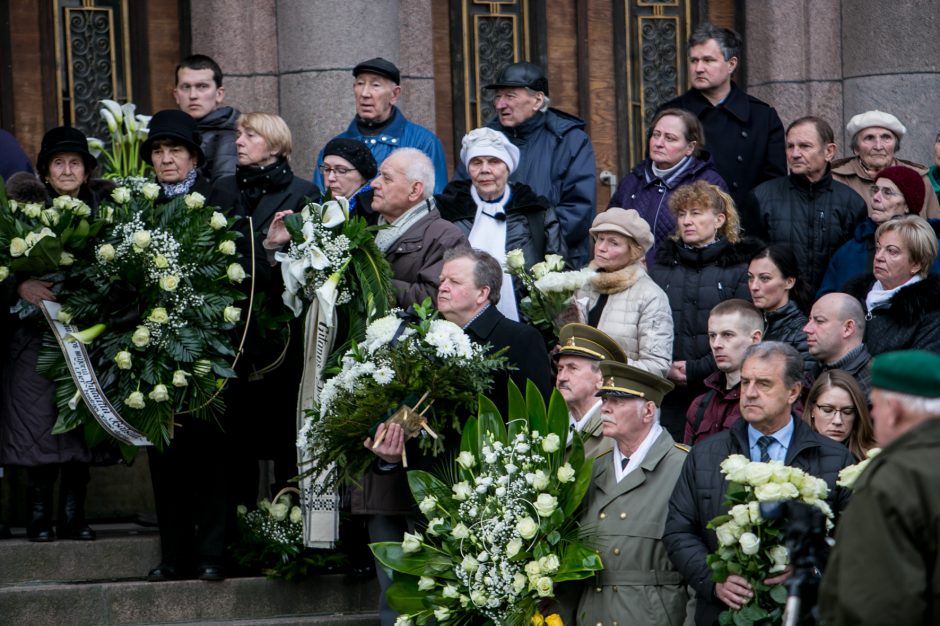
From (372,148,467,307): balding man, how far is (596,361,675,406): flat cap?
1.56 m

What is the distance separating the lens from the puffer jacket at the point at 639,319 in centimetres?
891

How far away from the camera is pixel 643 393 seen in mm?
7562

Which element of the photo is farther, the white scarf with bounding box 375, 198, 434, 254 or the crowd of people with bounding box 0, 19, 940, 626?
the white scarf with bounding box 375, 198, 434, 254

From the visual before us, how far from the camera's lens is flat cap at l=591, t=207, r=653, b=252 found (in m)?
9.11

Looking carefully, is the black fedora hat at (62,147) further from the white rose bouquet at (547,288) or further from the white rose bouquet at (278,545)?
the white rose bouquet at (547,288)

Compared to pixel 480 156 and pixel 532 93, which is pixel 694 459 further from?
pixel 532 93

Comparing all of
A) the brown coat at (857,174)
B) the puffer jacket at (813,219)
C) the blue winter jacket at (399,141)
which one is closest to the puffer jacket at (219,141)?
the blue winter jacket at (399,141)

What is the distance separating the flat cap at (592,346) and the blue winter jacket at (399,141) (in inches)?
89.9

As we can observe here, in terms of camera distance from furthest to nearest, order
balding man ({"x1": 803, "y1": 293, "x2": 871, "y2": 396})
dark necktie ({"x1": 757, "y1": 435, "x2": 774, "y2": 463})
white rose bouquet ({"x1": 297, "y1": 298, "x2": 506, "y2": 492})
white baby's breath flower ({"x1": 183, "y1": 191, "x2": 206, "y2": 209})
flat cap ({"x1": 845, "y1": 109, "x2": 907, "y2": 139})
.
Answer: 1. flat cap ({"x1": 845, "y1": 109, "x2": 907, "y2": 139})
2. white baby's breath flower ({"x1": 183, "y1": 191, "x2": 206, "y2": 209})
3. balding man ({"x1": 803, "y1": 293, "x2": 871, "y2": 396})
4. white rose bouquet ({"x1": 297, "y1": 298, "x2": 506, "y2": 492})
5. dark necktie ({"x1": 757, "y1": 435, "x2": 774, "y2": 463})

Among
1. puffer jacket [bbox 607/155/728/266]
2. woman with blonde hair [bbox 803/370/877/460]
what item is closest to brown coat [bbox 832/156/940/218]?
puffer jacket [bbox 607/155/728/266]

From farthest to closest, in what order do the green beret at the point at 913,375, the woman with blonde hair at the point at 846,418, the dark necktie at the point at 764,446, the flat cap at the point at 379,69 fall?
the flat cap at the point at 379,69
the woman with blonde hair at the point at 846,418
the dark necktie at the point at 764,446
the green beret at the point at 913,375

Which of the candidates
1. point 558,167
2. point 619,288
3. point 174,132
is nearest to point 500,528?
point 619,288

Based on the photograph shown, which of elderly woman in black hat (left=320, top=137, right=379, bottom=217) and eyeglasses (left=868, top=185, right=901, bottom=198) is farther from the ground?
elderly woman in black hat (left=320, top=137, right=379, bottom=217)

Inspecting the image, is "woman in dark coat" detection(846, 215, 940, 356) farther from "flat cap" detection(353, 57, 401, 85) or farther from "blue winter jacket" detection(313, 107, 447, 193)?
"flat cap" detection(353, 57, 401, 85)
